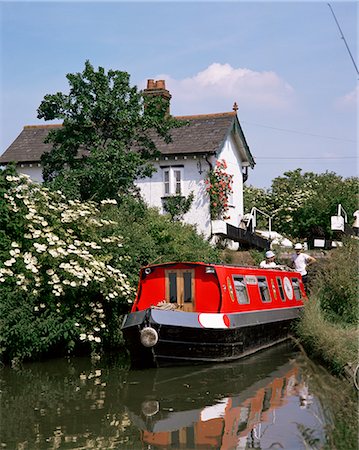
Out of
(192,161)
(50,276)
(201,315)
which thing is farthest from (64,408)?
(192,161)

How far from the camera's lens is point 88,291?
15000 millimetres

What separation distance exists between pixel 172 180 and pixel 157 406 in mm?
17214

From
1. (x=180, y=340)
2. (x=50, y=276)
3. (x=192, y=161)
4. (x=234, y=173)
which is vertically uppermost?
(x=192, y=161)

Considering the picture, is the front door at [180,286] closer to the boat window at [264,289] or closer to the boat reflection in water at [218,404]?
the boat reflection in water at [218,404]

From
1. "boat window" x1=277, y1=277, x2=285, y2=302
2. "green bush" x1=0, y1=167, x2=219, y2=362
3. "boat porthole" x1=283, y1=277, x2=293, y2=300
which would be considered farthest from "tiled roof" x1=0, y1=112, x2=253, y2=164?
"green bush" x1=0, y1=167, x2=219, y2=362

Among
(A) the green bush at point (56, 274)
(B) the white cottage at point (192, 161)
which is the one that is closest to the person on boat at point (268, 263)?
(A) the green bush at point (56, 274)

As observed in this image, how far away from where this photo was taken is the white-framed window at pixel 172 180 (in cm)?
2741

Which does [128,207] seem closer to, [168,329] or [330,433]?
[168,329]

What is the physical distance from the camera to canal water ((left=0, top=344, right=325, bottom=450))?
877 cm

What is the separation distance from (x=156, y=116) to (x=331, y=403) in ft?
53.6

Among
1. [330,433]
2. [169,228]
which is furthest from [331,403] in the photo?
[169,228]

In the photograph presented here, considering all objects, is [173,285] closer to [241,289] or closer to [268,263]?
[241,289]

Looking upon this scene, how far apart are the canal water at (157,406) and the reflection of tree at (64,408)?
0.04 ft

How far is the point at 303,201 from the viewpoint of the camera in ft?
133
